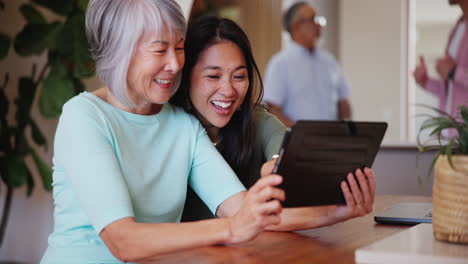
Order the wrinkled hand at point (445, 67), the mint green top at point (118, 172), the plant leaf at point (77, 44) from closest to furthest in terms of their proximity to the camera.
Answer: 1. the mint green top at point (118, 172)
2. the plant leaf at point (77, 44)
3. the wrinkled hand at point (445, 67)

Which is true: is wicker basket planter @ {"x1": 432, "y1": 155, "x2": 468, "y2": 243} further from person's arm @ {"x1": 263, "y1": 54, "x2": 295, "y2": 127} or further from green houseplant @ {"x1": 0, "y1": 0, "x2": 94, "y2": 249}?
person's arm @ {"x1": 263, "y1": 54, "x2": 295, "y2": 127}

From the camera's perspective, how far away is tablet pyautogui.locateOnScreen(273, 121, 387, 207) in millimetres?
1177

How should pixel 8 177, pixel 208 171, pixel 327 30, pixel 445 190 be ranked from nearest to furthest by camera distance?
pixel 445 190 → pixel 208 171 → pixel 8 177 → pixel 327 30

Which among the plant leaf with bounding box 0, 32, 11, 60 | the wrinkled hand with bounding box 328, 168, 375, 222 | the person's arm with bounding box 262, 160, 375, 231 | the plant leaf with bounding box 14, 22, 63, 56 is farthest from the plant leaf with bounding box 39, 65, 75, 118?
the wrinkled hand with bounding box 328, 168, 375, 222

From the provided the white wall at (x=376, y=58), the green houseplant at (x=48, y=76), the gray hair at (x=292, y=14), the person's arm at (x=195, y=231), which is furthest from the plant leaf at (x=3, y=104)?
the white wall at (x=376, y=58)

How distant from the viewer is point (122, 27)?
144cm

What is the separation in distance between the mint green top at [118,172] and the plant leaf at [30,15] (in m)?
1.84

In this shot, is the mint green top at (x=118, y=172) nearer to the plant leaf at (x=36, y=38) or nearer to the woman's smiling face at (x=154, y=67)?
the woman's smiling face at (x=154, y=67)

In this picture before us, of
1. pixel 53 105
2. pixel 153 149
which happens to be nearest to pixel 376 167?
pixel 53 105

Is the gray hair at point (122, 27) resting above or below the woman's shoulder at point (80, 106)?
above

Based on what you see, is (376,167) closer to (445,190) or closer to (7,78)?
(7,78)

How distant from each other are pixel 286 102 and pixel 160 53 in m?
2.85

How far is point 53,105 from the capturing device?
3.17 meters

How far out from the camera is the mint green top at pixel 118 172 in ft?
4.15
